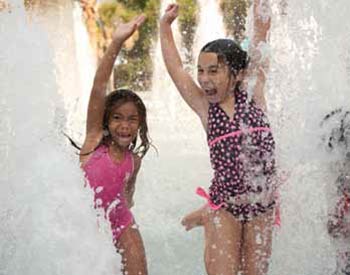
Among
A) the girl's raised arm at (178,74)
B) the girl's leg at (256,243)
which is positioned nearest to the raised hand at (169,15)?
the girl's raised arm at (178,74)

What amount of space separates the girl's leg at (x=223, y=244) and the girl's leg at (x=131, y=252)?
37cm

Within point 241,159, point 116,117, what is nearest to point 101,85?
point 116,117

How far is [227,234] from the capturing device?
12.3ft

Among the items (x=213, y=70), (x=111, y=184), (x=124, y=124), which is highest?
(x=213, y=70)

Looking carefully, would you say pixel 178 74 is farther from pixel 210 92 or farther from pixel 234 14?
pixel 234 14

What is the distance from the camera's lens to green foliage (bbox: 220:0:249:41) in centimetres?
1766

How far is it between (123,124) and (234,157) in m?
0.60

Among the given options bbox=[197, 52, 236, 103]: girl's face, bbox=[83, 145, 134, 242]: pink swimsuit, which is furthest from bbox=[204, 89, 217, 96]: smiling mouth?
bbox=[83, 145, 134, 242]: pink swimsuit

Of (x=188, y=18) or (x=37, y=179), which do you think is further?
(x=188, y=18)

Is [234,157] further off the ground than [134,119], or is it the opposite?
[134,119]

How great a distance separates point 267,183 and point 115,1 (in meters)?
22.8

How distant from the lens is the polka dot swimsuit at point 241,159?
3748mm

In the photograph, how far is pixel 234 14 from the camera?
19766 millimetres

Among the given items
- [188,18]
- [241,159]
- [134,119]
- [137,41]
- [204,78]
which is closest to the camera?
[241,159]
